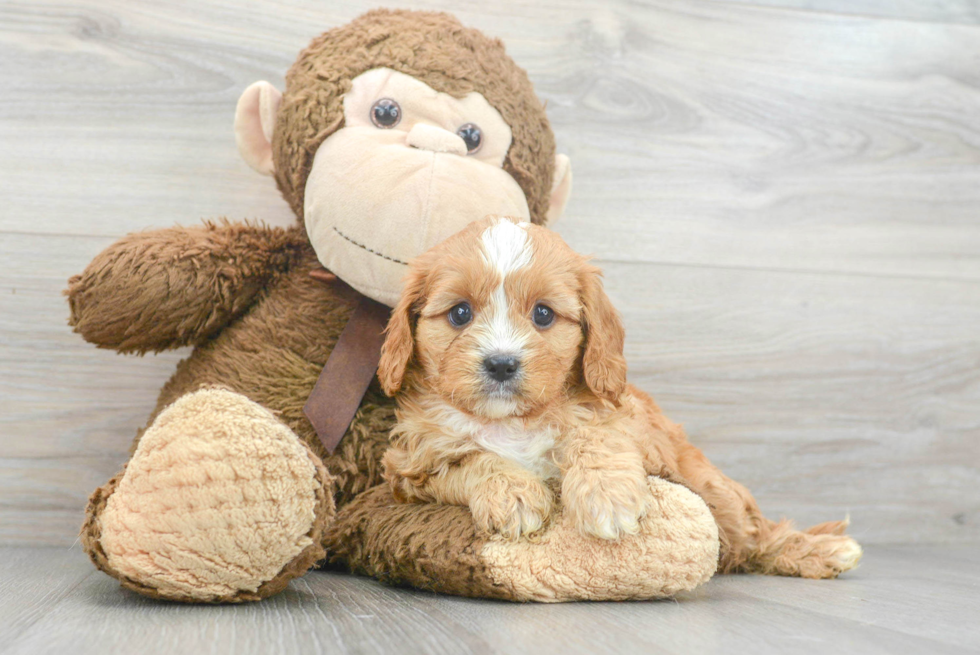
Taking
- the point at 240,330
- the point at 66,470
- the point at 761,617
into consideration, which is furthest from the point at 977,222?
the point at 66,470

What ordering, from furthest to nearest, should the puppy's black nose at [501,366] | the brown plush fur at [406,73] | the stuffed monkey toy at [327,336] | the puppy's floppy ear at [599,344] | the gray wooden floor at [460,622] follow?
the brown plush fur at [406,73] < the puppy's floppy ear at [599,344] < the puppy's black nose at [501,366] < the stuffed monkey toy at [327,336] < the gray wooden floor at [460,622]

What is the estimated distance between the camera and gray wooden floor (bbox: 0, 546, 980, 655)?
0.99 m

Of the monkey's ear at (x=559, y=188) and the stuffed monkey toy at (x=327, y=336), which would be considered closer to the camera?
the stuffed monkey toy at (x=327, y=336)

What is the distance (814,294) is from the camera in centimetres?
223

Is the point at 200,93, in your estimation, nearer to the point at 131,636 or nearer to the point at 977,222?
the point at 131,636

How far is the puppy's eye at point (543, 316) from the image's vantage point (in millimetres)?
1302

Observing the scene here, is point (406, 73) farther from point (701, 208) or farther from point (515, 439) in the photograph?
point (701, 208)

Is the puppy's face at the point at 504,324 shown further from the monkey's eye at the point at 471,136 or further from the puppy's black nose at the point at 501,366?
the monkey's eye at the point at 471,136

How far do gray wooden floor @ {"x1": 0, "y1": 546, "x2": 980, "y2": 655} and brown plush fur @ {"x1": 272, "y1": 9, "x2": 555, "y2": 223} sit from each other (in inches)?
31.0

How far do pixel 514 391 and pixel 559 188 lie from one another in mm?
715

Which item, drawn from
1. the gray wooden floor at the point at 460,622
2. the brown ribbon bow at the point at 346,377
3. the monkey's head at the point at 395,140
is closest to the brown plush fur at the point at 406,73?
the monkey's head at the point at 395,140

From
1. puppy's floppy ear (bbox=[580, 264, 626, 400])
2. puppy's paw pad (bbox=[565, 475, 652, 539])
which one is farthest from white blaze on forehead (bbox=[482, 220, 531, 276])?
puppy's paw pad (bbox=[565, 475, 652, 539])

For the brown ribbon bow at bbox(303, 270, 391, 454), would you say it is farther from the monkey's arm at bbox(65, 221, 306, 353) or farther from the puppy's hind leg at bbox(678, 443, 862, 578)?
the puppy's hind leg at bbox(678, 443, 862, 578)

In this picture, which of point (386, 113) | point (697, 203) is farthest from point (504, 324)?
point (697, 203)
